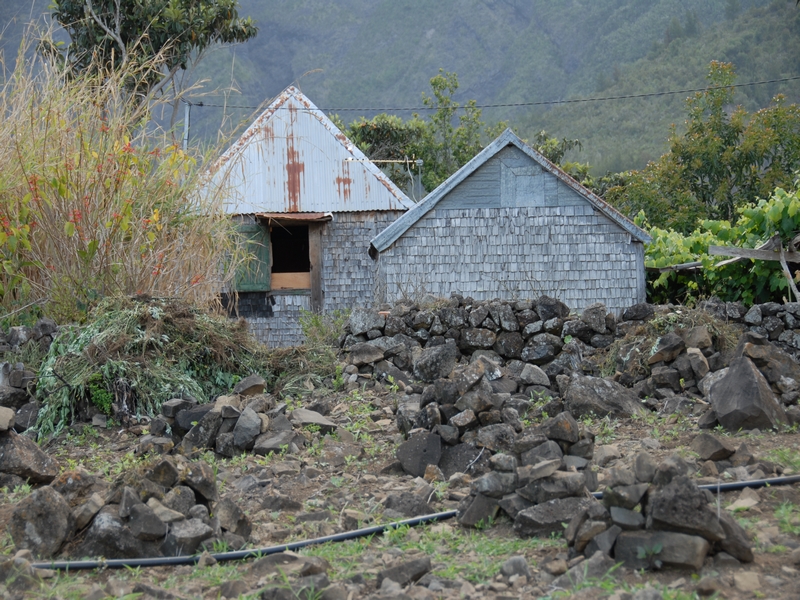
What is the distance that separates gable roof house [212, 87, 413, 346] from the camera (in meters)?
15.1

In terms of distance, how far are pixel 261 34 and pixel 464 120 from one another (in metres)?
63.8

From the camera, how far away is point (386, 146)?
81.9 ft

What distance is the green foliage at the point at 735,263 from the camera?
945cm

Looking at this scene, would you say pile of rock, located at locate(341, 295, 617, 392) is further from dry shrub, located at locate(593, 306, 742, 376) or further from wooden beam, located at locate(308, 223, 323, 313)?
wooden beam, located at locate(308, 223, 323, 313)

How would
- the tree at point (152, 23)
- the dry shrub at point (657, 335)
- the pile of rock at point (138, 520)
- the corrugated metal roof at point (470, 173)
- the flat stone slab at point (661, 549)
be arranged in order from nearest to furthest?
the flat stone slab at point (661, 549)
the pile of rock at point (138, 520)
the dry shrub at point (657, 335)
the corrugated metal roof at point (470, 173)
the tree at point (152, 23)

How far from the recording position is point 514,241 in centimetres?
1239

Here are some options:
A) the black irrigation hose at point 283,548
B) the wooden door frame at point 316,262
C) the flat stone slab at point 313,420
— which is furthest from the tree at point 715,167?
the black irrigation hose at point 283,548

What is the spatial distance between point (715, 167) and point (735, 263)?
13918 mm

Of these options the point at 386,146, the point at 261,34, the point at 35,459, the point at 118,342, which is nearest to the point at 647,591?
the point at 35,459

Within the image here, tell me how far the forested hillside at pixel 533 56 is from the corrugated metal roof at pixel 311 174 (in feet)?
83.0

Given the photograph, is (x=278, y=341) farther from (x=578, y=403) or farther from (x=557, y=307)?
(x=578, y=403)

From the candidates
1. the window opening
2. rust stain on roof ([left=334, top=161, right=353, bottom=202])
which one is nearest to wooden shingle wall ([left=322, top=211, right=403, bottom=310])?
rust stain on roof ([left=334, top=161, right=353, bottom=202])

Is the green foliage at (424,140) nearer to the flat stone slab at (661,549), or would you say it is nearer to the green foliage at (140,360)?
the green foliage at (140,360)

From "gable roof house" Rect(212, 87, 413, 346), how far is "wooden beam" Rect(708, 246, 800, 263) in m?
6.86
